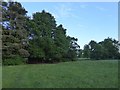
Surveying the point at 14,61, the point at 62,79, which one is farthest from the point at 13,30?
the point at 62,79

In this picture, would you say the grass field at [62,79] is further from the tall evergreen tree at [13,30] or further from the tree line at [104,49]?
the tree line at [104,49]

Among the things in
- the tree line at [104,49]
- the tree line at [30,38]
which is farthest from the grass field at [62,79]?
the tree line at [104,49]

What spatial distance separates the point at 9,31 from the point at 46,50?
36.8ft

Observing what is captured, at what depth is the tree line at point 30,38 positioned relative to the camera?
3362 centimetres

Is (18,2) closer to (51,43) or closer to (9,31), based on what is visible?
(9,31)

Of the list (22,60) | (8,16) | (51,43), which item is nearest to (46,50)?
(51,43)

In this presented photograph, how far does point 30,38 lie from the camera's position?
41.6 m

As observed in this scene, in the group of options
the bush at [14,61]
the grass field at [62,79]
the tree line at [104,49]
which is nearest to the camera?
the grass field at [62,79]

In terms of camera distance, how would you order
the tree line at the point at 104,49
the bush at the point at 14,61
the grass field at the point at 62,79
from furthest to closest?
the tree line at the point at 104,49, the bush at the point at 14,61, the grass field at the point at 62,79

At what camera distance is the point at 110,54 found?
7412 cm

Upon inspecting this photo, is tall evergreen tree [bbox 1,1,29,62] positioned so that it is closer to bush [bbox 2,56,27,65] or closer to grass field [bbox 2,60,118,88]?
bush [bbox 2,56,27,65]

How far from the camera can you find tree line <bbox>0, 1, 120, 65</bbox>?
1323 inches

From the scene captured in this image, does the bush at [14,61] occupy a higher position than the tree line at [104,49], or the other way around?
the tree line at [104,49]

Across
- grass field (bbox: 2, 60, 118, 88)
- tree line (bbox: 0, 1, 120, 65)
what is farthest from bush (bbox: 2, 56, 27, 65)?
grass field (bbox: 2, 60, 118, 88)
